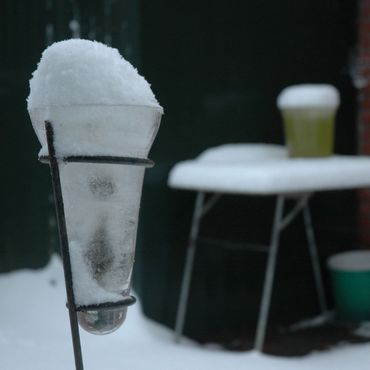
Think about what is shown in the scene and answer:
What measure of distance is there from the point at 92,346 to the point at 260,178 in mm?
964

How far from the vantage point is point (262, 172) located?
2.81m

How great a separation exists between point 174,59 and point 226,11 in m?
0.41

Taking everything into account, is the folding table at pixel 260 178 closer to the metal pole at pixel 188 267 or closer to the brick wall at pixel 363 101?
the metal pole at pixel 188 267

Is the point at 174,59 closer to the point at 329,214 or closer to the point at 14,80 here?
the point at 14,80

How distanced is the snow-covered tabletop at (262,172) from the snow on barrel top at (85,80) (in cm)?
166

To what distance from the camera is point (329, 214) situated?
408 cm

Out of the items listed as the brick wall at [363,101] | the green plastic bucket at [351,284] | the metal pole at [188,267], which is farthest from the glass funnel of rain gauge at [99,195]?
the brick wall at [363,101]

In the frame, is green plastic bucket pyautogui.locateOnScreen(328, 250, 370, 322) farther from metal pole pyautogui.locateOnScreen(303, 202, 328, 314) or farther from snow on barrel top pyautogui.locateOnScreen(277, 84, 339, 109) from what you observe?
snow on barrel top pyautogui.locateOnScreen(277, 84, 339, 109)

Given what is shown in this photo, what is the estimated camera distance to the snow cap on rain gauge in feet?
3.68

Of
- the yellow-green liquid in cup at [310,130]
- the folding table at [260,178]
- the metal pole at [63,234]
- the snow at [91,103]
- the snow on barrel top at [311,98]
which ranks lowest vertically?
the folding table at [260,178]

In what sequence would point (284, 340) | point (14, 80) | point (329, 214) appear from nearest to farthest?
point (14, 80) → point (284, 340) → point (329, 214)

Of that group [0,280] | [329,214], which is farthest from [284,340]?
[0,280]

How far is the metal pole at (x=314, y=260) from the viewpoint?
379 centimetres

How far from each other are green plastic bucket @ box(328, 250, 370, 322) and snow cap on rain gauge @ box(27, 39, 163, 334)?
2.64m
